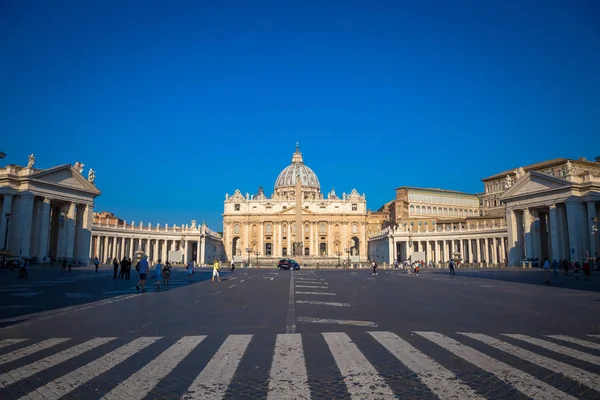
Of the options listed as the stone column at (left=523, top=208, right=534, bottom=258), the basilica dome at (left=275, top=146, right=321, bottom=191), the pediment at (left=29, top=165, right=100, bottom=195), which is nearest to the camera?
the pediment at (left=29, top=165, right=100, bottom=195)

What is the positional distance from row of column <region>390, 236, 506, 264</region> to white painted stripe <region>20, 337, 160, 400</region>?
6288cm

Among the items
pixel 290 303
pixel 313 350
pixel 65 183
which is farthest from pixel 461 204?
pixel 313 350

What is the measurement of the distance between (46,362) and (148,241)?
77.8m

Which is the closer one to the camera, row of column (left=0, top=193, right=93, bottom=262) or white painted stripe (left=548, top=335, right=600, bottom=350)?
white painted stripe (left=548, top=335, right=600, bottom=350)

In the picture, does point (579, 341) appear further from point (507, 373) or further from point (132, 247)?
point (132, 247)

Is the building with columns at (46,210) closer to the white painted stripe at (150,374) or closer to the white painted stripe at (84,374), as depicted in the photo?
the white painted stripe at (84,374)

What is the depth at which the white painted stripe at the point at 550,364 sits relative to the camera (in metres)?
5.69

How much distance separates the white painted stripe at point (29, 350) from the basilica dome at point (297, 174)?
129914 mm

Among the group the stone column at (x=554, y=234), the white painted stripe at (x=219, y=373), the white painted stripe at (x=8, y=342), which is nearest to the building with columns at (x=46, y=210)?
the white painted stripe at (x=8, y=342)

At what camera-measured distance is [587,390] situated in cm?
528

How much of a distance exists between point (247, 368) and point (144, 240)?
258ft

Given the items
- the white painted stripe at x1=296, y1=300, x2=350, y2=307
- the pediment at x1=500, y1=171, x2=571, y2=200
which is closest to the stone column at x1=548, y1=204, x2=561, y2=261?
the pediment at x1=500, y1=171, x2=571, y2=200

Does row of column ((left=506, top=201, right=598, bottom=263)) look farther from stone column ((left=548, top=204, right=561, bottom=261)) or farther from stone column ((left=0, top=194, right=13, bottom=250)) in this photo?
stone column ((left=0, top=194, right=13, bottom=250))

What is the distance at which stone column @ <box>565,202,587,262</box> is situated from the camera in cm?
4553
